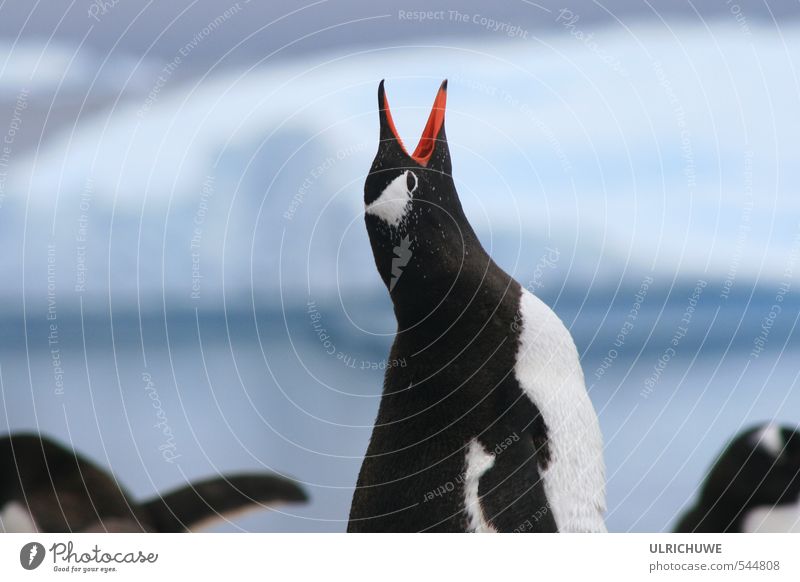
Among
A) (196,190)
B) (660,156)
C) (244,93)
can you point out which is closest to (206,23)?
(244,93)

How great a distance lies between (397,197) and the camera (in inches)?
32.7

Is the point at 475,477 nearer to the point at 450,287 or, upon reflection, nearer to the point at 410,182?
the point at 450,287

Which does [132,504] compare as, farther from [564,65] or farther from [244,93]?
[564,65]

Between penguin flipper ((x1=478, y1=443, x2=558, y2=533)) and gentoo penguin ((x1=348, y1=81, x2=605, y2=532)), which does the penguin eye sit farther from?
penguin flipper ((x1=478, y1=443, x2=558, y2=533))

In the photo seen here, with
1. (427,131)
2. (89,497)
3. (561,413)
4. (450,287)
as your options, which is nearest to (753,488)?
(561,413)

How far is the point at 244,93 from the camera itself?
99cm

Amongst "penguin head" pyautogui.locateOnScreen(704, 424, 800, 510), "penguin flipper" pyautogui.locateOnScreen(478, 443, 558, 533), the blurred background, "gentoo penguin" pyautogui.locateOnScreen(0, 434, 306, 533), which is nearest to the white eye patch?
the blurred background

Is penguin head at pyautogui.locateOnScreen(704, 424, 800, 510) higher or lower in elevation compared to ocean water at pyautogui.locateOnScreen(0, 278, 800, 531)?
lower

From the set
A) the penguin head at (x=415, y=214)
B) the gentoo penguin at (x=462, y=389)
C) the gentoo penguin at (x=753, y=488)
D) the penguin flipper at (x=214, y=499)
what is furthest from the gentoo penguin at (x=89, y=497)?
the gentoo penguin at (x=753, y=488)

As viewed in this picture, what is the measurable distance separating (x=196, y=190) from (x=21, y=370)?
30cm

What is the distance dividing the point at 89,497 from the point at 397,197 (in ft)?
1.80

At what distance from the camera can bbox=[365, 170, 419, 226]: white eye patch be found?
0.83 m
